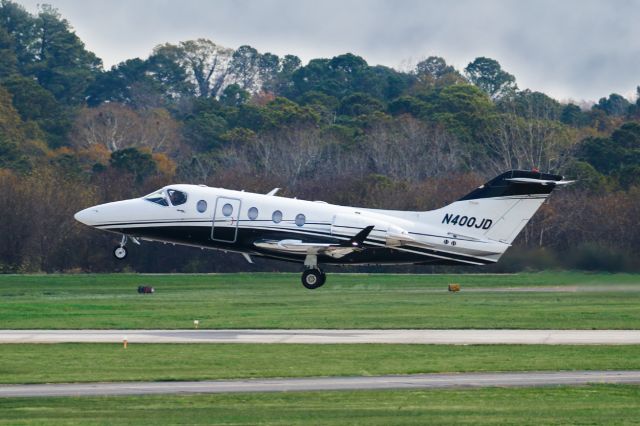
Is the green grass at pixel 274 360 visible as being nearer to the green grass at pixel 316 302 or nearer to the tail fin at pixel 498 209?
the tail fin at pixel 498 209

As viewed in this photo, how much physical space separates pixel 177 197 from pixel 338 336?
860cm

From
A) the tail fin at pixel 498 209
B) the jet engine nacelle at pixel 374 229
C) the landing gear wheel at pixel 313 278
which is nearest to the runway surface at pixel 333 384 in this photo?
the tail fin at pixel 498 209

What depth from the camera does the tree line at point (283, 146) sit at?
84375mm

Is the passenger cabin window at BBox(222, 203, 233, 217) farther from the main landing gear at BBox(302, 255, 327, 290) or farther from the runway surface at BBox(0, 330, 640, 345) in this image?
the runway surface at BBox(0, 330, 640, 345)

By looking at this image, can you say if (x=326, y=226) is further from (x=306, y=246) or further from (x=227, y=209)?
(x=227, y=209)

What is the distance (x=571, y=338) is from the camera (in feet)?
145

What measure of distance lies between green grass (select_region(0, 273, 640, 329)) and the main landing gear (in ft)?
4.91

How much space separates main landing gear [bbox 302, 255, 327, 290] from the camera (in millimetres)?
50031

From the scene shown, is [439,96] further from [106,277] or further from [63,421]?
[63,421]

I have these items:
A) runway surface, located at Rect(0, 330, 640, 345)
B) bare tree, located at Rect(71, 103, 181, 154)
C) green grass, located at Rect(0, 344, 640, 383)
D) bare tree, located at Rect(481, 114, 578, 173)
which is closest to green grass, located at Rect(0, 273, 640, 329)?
runway surface, located at Rect(0, 330, 640, 345)

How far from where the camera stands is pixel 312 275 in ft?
164

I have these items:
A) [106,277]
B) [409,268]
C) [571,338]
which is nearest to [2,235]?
[106,277]

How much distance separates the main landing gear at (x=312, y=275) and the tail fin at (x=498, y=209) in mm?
4746

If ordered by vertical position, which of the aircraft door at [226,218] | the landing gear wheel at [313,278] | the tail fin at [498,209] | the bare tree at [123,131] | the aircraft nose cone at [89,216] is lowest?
the landing gear wheel at [313,278]
